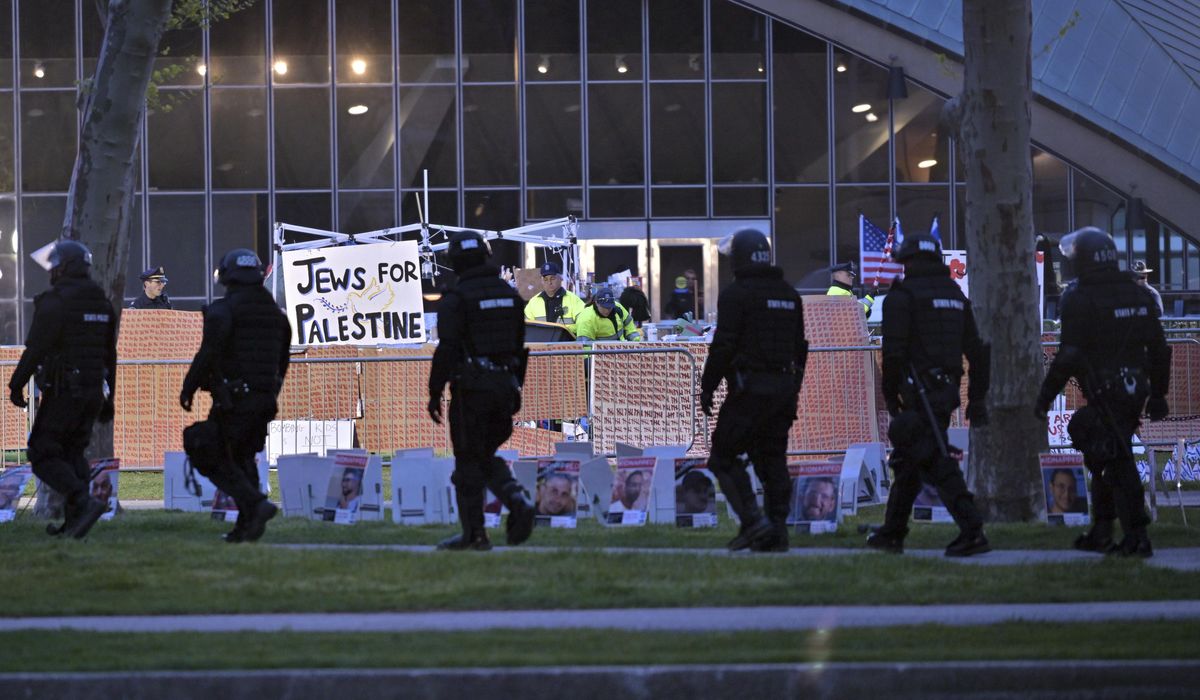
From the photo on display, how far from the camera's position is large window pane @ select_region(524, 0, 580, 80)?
35531mm

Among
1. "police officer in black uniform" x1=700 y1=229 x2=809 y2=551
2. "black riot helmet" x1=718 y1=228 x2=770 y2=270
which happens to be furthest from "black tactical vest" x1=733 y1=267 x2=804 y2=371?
"black riot helmet" x1=718 y1=228 x2=770 y2=270

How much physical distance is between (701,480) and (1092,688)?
18.4 ft

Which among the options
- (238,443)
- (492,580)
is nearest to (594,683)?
(492,580)


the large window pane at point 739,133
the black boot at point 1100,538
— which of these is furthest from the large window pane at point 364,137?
the black boot at point 1100,538

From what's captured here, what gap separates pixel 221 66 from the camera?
117 feet

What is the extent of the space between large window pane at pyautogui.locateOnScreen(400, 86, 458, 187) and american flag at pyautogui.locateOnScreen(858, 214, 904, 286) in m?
11.7

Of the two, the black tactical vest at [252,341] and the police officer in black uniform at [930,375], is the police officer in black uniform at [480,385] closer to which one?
the black tactical vest at [252,341]

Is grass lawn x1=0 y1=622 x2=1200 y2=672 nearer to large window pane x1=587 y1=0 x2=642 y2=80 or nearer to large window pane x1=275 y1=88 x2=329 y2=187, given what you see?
large window pane x1=275 y1=88 x2=329 y2=187

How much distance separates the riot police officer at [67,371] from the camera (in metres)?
11.2

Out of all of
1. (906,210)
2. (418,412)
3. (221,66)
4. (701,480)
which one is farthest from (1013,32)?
(221,66)

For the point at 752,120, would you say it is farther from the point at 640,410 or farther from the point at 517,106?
the point at 640,410

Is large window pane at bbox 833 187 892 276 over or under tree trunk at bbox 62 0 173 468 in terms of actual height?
over

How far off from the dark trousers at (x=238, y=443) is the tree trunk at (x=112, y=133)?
2.74 meters

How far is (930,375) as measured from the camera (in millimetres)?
10219
